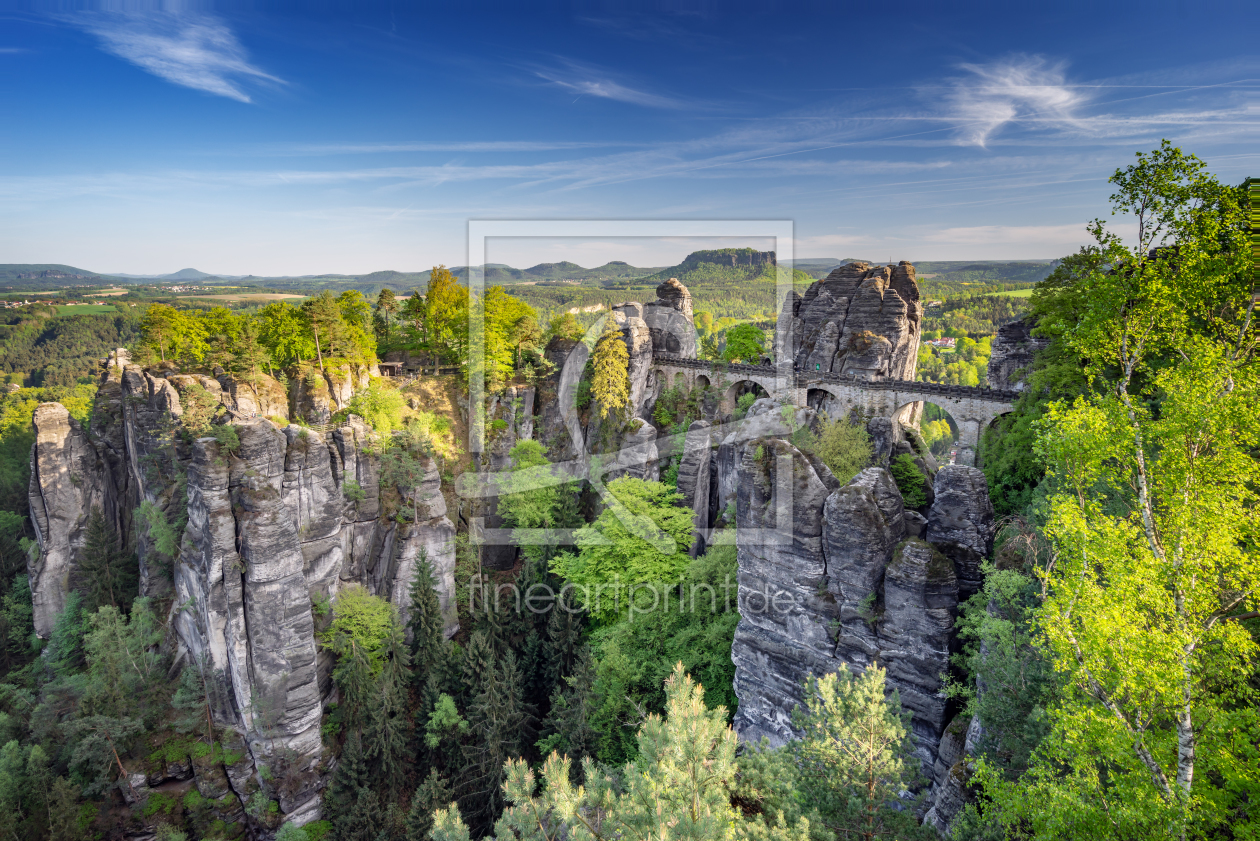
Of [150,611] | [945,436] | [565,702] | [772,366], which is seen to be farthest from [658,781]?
[945,436]

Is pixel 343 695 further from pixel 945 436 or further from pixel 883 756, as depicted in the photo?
pixel 945 436

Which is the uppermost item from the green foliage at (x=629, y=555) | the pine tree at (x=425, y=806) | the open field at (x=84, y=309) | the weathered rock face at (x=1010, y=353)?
the open field at (x=84, y=309)

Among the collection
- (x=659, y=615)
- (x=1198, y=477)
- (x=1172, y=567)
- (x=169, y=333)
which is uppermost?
(x=169, y=333)

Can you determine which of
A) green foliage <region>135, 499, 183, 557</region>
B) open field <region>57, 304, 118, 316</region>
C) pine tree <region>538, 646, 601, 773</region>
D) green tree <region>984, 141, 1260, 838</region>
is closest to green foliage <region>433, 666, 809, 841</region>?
green tree <region>984, 141, 1260, 838</region>

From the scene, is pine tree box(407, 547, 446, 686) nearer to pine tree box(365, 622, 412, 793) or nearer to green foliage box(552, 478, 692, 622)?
pine tree box(365, 622, 412, 793)

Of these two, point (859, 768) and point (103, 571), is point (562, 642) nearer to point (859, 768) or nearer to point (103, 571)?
point (859, 768)

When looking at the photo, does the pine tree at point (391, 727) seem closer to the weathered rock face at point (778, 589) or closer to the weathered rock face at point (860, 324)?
the weathered rock face at point (778, 589)

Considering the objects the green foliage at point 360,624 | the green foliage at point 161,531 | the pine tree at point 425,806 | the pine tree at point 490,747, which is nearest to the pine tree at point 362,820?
the pine tree at point 425,806
